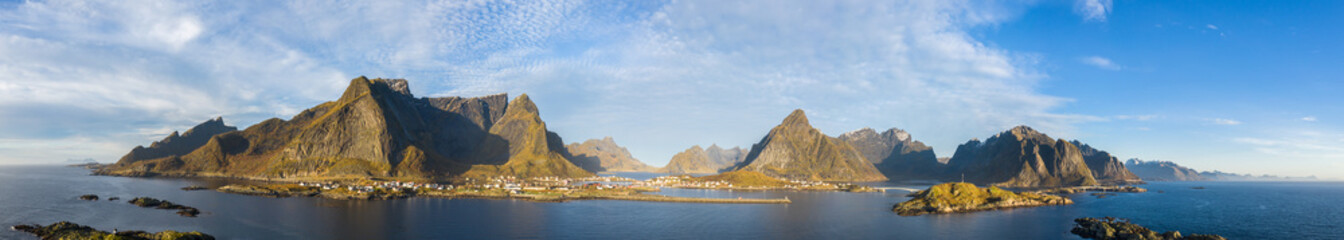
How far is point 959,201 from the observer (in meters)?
125

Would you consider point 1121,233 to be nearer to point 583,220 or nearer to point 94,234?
point 583,220

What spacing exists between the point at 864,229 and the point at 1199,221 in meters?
70.6

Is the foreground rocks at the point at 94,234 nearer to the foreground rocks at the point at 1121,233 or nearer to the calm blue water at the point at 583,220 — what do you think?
the calm blue water at the point at 583,220

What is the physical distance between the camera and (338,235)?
7306 cm

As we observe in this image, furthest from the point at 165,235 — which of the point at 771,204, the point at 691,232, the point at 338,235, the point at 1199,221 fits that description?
the point at 1199,221

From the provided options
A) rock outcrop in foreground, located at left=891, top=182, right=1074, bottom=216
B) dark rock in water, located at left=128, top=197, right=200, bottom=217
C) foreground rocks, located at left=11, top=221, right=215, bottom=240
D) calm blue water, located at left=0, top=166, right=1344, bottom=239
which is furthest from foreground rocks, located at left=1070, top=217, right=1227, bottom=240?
dark rock in water, located at left=128, top=197, right=200, bottom=217

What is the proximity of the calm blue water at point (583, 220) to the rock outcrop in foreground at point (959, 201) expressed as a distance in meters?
5.23

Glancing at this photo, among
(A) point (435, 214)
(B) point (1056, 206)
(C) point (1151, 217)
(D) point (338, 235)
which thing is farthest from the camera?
(B) point (1056, 206)

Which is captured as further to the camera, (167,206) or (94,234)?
(167,206)

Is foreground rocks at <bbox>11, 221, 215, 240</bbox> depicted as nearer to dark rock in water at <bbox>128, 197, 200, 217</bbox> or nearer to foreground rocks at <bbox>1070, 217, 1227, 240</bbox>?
dark rock in water at <bbox>128, 197, 200, 217</bbox>

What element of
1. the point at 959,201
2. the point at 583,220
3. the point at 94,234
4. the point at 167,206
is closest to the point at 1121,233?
the point at 959,201

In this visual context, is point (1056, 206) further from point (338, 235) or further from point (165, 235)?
point (165, 235)

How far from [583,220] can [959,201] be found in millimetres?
80904

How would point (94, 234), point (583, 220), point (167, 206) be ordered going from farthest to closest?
1. point (167, 206)
2. point (583, 220)
3. point (94, 234)
